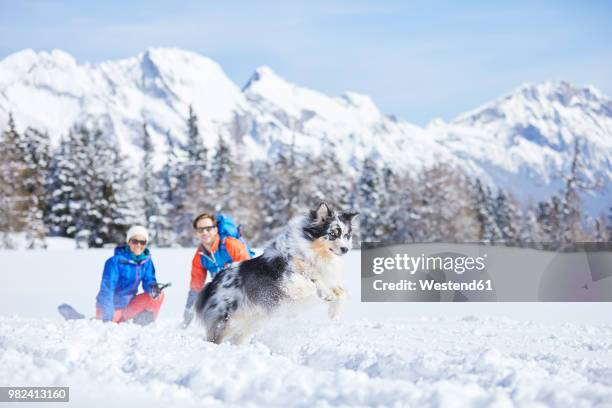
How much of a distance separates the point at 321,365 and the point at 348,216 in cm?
189

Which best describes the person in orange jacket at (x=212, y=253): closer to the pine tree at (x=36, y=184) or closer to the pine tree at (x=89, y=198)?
the pine tree at (x=36, y=184)

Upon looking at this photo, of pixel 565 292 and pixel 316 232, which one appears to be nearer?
pixel 316 232

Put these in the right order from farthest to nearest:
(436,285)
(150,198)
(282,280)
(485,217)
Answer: (485,217) → (150,198) → (436,285) → (282,280)

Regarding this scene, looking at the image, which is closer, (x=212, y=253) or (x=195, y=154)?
(x=212, y=253)

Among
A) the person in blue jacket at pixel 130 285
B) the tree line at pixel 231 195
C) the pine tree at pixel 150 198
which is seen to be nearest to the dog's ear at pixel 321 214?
the person in blue jacket at pixel 130 285

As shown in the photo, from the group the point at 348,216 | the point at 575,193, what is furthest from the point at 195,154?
the point at 348,216

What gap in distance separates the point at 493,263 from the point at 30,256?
594 inches

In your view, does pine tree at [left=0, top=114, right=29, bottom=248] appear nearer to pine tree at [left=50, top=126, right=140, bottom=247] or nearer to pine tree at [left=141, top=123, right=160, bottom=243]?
pine tree at [left=50, top=126, right=140, bottom=247]

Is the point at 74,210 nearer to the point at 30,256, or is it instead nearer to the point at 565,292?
the point at 30,256

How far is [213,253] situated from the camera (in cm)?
739

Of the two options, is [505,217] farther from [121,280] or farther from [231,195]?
[121,280]

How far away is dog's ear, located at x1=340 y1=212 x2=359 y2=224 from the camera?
254 inches

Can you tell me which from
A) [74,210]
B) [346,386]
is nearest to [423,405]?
[346,386]

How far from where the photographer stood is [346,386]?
4.10m
